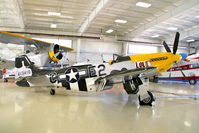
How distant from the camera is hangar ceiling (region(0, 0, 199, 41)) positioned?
11.2 meters

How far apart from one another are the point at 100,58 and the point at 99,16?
29.5ft

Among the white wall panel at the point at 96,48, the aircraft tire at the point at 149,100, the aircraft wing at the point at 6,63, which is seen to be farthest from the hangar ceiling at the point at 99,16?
the aircraft tire at the point at 149,100

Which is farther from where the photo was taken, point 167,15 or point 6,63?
point 167,15

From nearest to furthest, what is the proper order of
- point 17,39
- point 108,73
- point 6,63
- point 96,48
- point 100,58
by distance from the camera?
point 108,73 < point 100,58 < point 17,39 < point 6,63 < point 96,48

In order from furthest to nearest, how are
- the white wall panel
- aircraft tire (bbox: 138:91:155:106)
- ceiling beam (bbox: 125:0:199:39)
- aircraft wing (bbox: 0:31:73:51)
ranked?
the white wall panel → ceiling beam (bbox: 125:0:199:39) → aircraft wing (bbox: 0:31:73:51) → aircraft tire (bbox: 138:91:155:106)

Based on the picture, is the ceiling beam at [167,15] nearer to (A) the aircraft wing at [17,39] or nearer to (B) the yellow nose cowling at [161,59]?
(B) the yellow nose cowling at [161,59]

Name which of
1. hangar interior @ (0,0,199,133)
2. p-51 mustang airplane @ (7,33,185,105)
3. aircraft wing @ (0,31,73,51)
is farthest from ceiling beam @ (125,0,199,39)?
aircraft wing @ (0,31,73,51)

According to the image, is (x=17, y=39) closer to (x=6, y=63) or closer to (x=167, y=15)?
(x=6, y=63)

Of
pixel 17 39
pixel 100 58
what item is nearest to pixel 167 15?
pixel 100 58

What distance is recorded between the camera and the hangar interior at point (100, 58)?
3114mm

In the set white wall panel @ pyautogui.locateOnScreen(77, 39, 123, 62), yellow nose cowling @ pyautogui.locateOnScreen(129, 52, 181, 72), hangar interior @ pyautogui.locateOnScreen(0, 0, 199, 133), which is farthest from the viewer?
white wall panel @ pyautogui.locateOnScreen(77, 39, 123, 62)

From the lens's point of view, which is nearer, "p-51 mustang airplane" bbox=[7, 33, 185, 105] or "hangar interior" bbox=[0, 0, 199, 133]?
"hangar interior" bbox=[0, 0, 199, 133]

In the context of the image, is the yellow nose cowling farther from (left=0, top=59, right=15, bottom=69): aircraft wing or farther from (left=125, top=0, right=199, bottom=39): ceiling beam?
(left=0, top=59, right=15, bottom=69): aircraft wing

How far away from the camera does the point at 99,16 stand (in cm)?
1374
